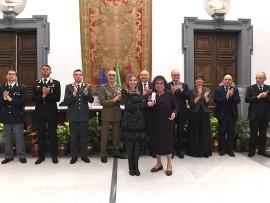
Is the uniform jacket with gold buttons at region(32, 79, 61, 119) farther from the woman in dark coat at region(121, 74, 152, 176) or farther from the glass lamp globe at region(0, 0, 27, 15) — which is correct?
the glass lamp globe at region(0, 0, 27, 15)

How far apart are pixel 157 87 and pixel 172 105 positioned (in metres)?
0.38

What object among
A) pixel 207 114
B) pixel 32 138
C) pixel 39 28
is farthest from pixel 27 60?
pixel 207 114

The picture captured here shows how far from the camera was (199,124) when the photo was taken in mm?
5645

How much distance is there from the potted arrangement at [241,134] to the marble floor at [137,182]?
1.81 feet

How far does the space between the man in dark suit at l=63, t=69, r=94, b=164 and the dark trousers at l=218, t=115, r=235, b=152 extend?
2.46 meters

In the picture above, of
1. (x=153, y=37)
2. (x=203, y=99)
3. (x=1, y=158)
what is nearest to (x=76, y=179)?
(x=1, y=158)

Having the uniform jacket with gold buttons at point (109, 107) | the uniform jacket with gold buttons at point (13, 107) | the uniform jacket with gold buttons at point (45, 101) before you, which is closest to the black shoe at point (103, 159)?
the uniform jacket with gold buttons at point (109, 107)

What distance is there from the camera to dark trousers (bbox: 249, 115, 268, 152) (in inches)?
218

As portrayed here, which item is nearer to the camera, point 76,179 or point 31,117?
point 76,179

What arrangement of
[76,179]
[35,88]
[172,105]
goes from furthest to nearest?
[35,88] < [172,105] < [76,179]

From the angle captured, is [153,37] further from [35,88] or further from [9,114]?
[9,114]

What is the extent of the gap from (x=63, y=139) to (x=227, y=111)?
3.11 meters

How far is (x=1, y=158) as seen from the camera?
5551mm

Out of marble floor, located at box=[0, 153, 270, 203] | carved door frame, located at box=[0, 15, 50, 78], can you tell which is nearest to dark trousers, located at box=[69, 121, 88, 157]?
marble floor, located at box=[0, 153, 270, 203]
